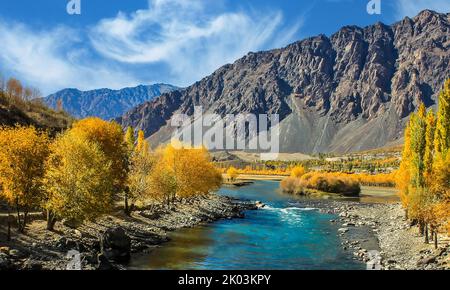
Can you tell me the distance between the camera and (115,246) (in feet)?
145

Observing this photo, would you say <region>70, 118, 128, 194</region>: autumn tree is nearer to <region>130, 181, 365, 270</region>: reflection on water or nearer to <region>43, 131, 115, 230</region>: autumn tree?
<region>43, 131, 115, 230</region>: autumn tree

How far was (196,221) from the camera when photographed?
73.9 metres

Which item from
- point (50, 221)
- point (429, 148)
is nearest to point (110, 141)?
point (50, 221)

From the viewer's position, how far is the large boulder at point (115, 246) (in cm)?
4289

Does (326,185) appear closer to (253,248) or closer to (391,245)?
(391,245)

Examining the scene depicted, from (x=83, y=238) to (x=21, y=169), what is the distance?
1055 centimetres

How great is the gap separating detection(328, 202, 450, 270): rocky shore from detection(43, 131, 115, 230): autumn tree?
30.7m

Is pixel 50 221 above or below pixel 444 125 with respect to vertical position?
below

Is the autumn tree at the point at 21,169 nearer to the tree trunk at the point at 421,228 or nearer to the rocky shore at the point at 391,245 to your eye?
the rocky shore at the point at 391,245

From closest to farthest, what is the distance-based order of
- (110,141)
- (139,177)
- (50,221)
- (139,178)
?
(50,221) < (110,141) < (139,177) < (139,178)

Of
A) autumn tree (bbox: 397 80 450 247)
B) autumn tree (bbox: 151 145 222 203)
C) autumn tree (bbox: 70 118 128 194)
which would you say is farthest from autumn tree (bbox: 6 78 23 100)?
autumn tree (bbox: 397 80 450 247)

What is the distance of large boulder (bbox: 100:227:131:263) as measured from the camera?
42.9 meters
